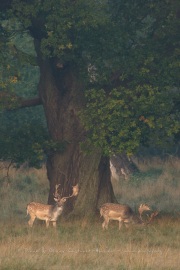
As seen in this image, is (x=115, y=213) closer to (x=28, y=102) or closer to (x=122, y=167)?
(x=28, y=102)

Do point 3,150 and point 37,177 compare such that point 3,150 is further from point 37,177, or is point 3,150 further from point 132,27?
point 37,177

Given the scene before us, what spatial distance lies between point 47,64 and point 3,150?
8.17 feet

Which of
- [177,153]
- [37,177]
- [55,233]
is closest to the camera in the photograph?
[55,233]

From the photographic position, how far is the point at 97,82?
70.9ft

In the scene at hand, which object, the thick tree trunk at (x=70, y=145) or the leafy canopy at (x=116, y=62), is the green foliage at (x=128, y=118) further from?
the thick tree trunk at (x=70, y=145)

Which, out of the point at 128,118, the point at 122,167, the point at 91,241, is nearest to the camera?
the point at 91,241

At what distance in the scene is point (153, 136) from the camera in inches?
824

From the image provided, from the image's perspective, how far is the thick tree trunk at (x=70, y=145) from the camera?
2255 centimetres

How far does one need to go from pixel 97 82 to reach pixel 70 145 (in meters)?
1.99

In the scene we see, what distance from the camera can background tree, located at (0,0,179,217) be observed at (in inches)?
807

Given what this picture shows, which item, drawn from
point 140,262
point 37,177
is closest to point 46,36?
point 140,262

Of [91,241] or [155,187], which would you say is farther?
[155,187]

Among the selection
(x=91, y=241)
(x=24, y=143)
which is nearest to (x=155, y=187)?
(x=24, y=143)

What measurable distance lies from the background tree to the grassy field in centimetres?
161
